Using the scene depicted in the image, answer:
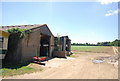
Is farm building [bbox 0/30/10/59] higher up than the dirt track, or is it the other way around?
farm building [bbox 0/30/10/59]

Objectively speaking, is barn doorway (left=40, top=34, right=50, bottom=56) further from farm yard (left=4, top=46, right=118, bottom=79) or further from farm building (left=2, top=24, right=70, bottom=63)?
farm yard (left=4, top=46, right=118, bottom=79)

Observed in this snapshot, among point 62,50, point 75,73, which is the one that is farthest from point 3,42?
point 62,50

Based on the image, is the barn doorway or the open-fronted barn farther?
the barn doorway

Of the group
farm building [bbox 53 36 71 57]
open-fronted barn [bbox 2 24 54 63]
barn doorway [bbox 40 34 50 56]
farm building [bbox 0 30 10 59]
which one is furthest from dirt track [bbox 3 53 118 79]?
farm building [bbox 53 36 71 57]

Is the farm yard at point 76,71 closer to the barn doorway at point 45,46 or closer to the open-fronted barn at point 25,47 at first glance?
the open-fronted barn at point 25,47

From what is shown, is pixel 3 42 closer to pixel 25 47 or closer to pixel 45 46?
pixel 25 47

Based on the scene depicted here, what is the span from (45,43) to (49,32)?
2.33 m

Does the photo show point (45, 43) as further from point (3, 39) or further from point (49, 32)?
point (3, 39)

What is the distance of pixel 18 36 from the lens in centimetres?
1002

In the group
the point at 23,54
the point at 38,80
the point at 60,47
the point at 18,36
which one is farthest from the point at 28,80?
the point at 60,47

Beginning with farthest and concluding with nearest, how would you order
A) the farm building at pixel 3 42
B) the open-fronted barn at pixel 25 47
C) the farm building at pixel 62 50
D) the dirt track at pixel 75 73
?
the farm building at pixel 62 50, the open-fronted barn at pixel 25 47, the farm building at pixel 3 42, the dirt track at pixel 75 73

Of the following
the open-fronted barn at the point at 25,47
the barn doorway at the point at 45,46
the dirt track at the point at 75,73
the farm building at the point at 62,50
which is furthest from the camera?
the farm building at the point at 62,50

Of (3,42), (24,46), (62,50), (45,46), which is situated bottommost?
(62,50)

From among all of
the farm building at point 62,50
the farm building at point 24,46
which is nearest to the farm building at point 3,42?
the farm building at point 24,46
